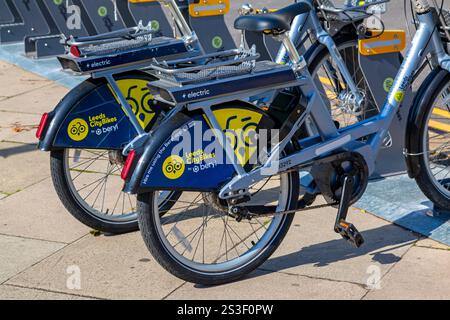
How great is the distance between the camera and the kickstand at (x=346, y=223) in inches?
187

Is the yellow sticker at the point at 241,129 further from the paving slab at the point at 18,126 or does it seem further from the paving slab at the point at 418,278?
the paving slab at the point at 18,126

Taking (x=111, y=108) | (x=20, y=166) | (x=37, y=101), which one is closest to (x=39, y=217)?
(x=111, y=108)

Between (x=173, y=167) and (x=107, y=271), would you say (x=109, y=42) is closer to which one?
(x=173, y=167)

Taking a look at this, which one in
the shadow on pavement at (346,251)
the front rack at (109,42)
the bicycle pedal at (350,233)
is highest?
the front rack at (109,42)

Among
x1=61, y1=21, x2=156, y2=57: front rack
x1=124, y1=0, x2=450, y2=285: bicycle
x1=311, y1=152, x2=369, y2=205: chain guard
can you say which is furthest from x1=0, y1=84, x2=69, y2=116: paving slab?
x1=311, y1=152, x2=369, y2=205: chain guard

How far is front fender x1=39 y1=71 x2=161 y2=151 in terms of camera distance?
16.9 feet

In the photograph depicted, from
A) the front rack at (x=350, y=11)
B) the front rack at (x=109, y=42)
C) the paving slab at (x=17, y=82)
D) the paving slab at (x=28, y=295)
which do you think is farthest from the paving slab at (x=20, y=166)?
the front rack at (x=350, y=11)

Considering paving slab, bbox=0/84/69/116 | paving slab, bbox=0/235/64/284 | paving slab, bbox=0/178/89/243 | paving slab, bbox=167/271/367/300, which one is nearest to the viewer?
paving slab, bbox=167/271/367/300

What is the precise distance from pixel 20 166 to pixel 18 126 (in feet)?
3.68

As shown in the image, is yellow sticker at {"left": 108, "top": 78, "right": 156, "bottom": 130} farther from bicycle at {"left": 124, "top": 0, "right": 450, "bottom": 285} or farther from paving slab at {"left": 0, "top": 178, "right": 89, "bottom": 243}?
paving slab at {"left": 0, "top": 178, "right": 89, "bottom": 243}

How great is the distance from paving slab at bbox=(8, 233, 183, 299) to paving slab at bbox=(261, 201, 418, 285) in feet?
2.18

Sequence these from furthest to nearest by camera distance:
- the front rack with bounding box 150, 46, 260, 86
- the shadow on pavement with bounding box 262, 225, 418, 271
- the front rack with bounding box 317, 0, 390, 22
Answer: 1. the front rack with bounding box 317, 0, 390, 22
2. the shadow on pavement with bounding box 262, 225, 418, 271
3. the front rack with bounding box 150, 46, 260, 86

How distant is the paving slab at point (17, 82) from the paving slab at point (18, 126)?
865 mm
